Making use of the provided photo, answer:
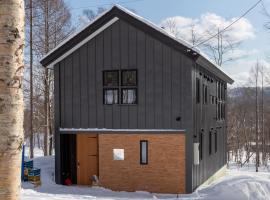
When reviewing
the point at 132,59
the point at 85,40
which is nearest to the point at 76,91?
the point at 85,40

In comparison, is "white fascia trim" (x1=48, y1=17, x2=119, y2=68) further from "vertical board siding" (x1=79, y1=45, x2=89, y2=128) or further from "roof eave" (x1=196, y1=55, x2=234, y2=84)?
"roof eave" (x1=196, y1=55, x2=234, y2=84)

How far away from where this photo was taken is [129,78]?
1592cm

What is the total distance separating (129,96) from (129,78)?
2.41ft

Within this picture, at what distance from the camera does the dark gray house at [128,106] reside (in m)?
15.2

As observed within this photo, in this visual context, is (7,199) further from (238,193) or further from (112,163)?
(112,163)

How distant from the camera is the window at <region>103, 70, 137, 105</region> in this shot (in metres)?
15.9

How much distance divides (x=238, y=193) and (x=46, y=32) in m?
21.5

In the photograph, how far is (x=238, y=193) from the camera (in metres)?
11.5

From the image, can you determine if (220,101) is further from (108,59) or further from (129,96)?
(108,59)

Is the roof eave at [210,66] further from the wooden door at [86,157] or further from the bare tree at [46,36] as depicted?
the bare tree at [46,36]

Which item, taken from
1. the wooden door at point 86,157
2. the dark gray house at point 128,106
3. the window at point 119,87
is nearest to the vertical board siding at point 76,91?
the dark gray house at point 128,106

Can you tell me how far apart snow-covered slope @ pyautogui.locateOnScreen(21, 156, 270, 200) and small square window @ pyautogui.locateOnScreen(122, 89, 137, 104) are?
3.68 metres

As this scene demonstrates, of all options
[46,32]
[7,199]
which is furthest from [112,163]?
[46,32]

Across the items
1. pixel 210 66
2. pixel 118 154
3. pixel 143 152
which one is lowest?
pixel 118 154
